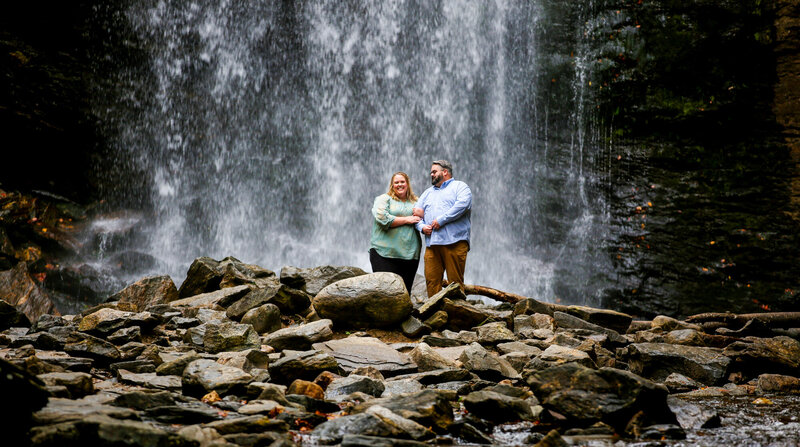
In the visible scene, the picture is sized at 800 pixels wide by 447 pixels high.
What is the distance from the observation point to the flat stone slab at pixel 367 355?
3709mm

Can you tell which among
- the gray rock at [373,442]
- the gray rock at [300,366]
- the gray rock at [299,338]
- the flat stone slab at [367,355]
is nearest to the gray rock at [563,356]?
the flat stone slab at [367,355]

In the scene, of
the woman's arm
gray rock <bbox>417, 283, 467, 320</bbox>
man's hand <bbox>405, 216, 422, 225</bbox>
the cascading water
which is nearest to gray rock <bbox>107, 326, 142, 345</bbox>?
gray rock <bbox>417, 283, 467, 320</bbox>

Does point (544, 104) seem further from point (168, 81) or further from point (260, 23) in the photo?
point (168, 81)

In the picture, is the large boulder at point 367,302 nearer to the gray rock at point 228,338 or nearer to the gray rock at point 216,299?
the gray rock at point 228,338

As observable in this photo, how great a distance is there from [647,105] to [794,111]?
9.42ft

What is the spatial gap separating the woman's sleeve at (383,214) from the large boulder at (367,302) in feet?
2.85

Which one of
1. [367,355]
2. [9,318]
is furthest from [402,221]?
[9,318]

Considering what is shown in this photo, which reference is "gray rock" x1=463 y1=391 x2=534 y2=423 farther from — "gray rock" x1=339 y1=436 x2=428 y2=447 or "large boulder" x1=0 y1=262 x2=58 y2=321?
"large boulder" x1=0 y1=262 x2=58 y2=321

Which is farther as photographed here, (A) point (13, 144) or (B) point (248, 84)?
→ (B) point (248, 84)

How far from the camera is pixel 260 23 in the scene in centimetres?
1445

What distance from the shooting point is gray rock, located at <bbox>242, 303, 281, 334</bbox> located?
4766 mm

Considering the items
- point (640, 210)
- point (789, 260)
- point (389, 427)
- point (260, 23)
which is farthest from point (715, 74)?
point (389, 427)

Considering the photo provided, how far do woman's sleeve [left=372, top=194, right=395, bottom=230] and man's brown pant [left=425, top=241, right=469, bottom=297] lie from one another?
0.68m

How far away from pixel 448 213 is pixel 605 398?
330 cm
